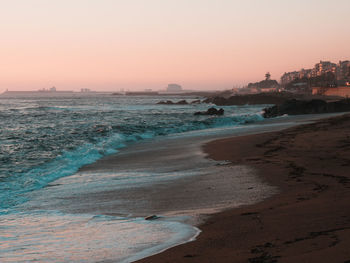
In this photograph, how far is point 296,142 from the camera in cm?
1424

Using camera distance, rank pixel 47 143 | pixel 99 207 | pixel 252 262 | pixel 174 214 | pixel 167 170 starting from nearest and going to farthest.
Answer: pixel 252 262 < pixel 174 214 < pixel 99 207 < pixel 167 170 < pixel 47 143

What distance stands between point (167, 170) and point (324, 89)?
8847cm

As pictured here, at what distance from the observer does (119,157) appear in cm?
1485

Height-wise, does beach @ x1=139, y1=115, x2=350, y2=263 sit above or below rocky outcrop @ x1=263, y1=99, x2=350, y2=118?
below

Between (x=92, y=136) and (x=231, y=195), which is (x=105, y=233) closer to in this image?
(x=231, y=195)

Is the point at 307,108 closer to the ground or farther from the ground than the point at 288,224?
farther from the ground

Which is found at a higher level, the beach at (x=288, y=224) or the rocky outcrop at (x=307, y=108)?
the rocky outcrop at (x=307, y=108)

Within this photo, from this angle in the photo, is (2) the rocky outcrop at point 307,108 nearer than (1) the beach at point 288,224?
No

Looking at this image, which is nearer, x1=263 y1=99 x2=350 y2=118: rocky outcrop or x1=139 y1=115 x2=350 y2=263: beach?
x1=139 y1=115 x2=350 y2=263: beach

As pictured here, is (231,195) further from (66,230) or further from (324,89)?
(324,89)

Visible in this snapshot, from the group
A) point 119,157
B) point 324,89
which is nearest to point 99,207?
point 119,157

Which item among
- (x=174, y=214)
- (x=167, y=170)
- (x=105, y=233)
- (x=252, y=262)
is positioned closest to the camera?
(x=252, y=262)

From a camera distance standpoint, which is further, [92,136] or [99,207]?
[92,136]

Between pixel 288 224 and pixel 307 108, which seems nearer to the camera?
pixel 288 224
